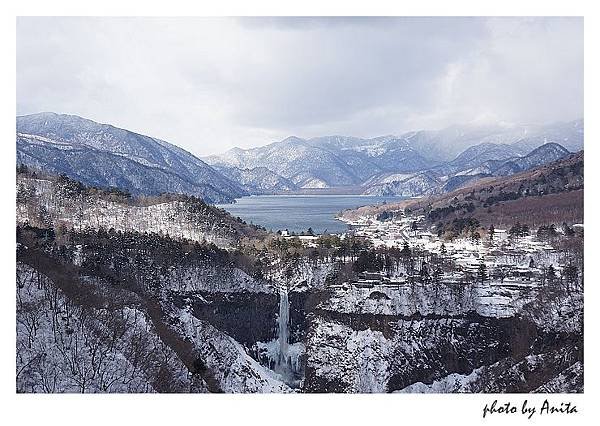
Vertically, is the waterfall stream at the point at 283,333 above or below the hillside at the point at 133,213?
below

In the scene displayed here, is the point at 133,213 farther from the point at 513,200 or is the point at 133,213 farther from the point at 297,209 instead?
the point at 513,200

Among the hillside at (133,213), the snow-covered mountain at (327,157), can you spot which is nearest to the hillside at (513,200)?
the snow-covered mountain at (327,157)

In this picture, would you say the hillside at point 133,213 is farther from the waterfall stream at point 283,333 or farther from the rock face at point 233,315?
the waterfall stream at point 283,333

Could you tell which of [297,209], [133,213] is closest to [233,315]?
[297,209]

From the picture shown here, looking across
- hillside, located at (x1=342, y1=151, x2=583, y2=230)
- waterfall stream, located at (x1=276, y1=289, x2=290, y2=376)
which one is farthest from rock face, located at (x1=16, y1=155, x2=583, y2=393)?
hillside, located at (x1=342, y1=151, x2=583, y2=230)

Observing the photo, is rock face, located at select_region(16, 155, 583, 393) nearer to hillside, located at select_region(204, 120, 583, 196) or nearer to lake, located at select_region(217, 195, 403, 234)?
lake, located at select_region(217, 195, 403, 234)
